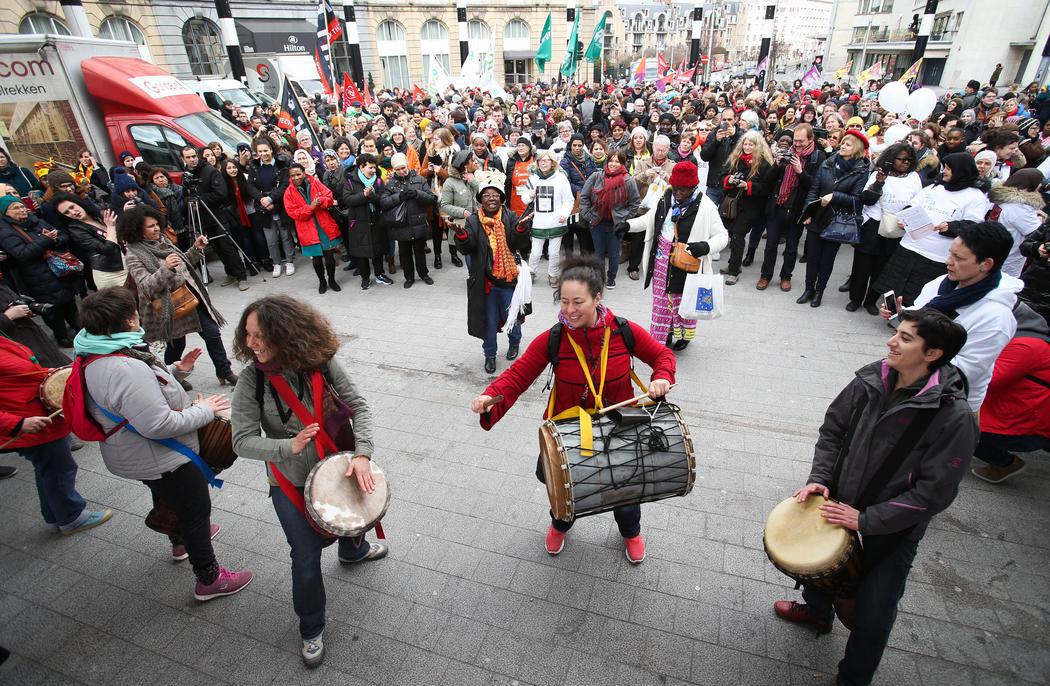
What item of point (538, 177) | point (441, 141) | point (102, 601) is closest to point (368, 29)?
point (441, 141)

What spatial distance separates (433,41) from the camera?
41125 mm

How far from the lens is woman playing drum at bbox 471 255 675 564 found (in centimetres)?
286

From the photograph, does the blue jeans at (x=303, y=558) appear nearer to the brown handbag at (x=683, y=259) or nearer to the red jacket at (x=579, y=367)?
the red jacket at (x=579, y=367)

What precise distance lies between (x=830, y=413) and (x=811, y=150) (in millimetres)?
5982

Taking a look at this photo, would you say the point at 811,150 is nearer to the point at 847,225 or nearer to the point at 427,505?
the point at 847,225

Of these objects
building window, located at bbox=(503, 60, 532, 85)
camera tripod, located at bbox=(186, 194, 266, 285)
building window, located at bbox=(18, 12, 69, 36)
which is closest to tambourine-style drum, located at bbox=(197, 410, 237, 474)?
camera tripod, located at bbox=(186, 194, 266, 285)

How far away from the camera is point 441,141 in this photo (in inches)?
367

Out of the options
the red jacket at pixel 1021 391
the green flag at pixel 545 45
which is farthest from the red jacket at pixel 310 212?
the green flag at pixel 545 45

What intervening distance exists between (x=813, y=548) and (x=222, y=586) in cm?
331

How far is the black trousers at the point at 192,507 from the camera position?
10.1 ft

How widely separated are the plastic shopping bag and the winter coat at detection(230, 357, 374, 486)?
3798 millimetres

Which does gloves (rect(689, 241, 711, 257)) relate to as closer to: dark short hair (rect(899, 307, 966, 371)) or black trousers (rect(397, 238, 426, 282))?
dark short hair (rect(899, 307, 966, 371))

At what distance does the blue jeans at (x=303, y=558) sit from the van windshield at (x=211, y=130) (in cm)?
956

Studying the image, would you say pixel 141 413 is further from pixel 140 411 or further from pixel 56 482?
pixel 56 482
